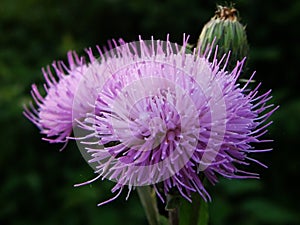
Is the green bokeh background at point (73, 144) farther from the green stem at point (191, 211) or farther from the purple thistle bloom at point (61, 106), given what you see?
the green stem at point (191, 211)

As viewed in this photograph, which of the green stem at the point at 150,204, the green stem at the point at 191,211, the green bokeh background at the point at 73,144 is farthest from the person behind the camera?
the green bokeh background at the point at 73,144

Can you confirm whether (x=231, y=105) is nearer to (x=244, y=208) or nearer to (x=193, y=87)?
(x=193, y=87)

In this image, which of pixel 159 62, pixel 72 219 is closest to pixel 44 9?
pixel 72 219

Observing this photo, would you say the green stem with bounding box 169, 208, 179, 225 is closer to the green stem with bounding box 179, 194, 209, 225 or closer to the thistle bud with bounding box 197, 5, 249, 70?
the green stem with bounding box 179, 194, 209, 225

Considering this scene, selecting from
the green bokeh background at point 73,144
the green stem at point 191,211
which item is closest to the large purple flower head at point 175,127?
the green stem at point 191,211

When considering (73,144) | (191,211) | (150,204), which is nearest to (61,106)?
(150,204)

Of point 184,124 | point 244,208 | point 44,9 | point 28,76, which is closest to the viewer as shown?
point 184,124

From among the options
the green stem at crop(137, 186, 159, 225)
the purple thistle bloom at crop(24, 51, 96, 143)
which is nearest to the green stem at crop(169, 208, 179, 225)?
the green stem at crop(137, 186, 159, 225)
